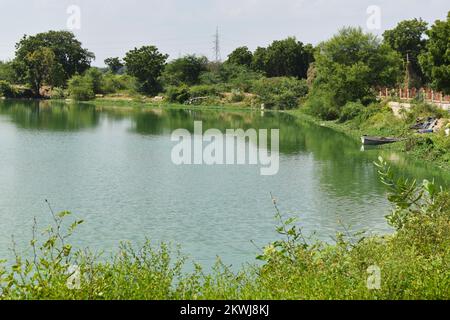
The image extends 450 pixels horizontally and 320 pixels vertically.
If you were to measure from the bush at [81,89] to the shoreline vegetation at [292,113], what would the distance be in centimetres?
14

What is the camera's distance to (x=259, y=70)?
98312 millimetres

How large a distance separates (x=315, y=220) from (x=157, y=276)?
10.1 meters

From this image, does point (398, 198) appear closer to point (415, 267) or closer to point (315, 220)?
point (415, 267)

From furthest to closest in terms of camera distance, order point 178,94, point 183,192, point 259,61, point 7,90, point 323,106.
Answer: point 259,61
point 7,90
point 178,94
point 323,106
point 183,192

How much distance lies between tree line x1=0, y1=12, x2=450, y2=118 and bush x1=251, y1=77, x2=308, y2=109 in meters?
0.11

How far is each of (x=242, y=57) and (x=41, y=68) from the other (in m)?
29.7

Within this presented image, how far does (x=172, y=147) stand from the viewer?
35.7 metres

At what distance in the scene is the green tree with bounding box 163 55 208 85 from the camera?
94875 mm

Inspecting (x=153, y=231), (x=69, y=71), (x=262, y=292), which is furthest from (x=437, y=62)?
(x=69, y=71)

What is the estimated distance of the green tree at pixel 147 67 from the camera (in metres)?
93.2

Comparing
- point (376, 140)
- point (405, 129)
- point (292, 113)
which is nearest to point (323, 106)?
point (292, 113)

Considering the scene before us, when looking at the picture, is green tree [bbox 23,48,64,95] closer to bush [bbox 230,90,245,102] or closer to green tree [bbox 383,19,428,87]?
bush [bbox 230,90,245,102]

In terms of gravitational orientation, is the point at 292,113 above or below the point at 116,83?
below

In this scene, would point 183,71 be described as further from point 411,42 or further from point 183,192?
point 183,192
